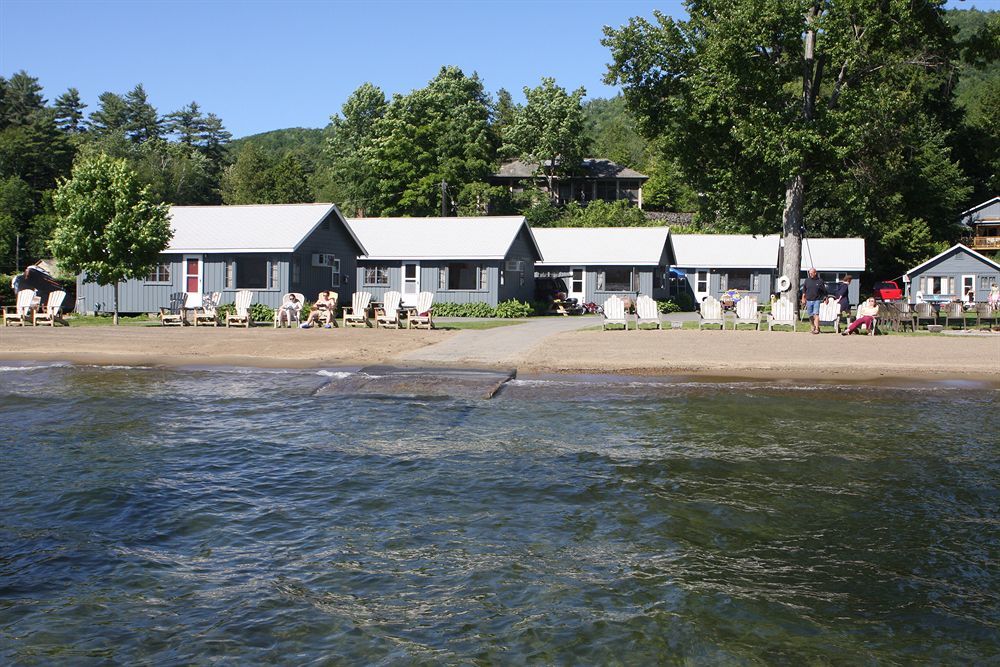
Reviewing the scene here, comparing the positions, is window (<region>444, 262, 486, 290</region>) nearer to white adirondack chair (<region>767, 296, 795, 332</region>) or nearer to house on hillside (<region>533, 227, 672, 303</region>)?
house on hillside (<region>533, 227, 672, 303</region>)

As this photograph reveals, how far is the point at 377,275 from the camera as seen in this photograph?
40312mm

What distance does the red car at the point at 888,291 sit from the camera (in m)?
50.0

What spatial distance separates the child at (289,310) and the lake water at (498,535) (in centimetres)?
1338

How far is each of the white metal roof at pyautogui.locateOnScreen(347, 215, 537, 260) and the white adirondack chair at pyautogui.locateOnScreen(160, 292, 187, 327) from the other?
10464mm

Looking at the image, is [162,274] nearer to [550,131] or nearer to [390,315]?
[390,315]

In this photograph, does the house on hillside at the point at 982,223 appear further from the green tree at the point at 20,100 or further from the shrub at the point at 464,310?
the green tree at the point at 20,100

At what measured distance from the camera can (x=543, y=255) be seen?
147 ft

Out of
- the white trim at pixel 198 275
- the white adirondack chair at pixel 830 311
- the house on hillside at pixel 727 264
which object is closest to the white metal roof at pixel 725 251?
the house on hillside at pixel 727 264

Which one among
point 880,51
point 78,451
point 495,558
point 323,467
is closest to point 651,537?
point 495,558

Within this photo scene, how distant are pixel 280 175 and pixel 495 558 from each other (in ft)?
274

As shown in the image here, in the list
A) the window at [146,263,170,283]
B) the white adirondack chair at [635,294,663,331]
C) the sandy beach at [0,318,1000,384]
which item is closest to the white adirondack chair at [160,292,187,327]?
the sandy beach at [0,318,1000,384]

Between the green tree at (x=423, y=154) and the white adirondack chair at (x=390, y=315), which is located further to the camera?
the green tree at (x=423, y=154)

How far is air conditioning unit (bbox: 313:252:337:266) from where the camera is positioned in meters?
35.8

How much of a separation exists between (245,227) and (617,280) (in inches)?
716
